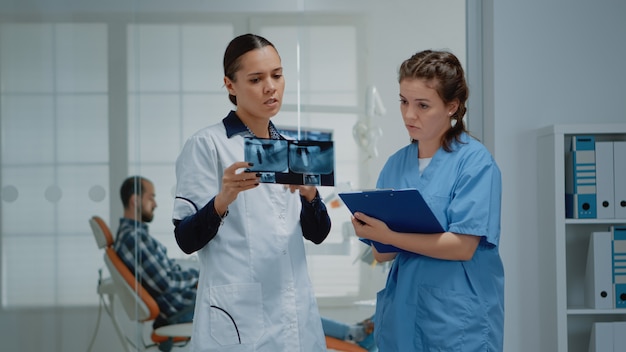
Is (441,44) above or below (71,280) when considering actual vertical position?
above

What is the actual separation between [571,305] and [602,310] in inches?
6.2

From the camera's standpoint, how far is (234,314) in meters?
1.65

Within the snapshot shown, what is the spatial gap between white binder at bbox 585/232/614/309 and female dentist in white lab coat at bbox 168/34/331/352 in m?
1.43

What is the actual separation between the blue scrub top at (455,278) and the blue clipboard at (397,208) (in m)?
0.08

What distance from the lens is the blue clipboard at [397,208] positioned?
1692 mm

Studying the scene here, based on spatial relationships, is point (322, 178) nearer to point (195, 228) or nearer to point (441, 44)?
point (195, 228)

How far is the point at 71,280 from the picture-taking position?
124 inches

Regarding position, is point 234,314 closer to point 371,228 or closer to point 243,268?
point 243,268

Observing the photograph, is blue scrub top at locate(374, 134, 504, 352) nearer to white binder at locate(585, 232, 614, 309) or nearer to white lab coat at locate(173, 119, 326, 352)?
white lab coat at locate(173, 119, 326, 352)

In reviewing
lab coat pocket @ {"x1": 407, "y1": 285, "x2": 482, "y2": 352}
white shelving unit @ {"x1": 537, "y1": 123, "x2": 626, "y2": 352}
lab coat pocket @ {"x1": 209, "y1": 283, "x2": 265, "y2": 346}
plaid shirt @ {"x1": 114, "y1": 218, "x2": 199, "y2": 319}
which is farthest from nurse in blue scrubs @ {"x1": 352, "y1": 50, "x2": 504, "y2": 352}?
plaid shirt @ {"x1": 114, "y1": 218, "x2": 199, "y2": 319}

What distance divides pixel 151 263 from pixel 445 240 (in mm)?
1626

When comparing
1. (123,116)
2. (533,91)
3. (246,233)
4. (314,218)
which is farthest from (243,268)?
(533,91)

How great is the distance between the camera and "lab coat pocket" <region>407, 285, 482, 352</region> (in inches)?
69.9

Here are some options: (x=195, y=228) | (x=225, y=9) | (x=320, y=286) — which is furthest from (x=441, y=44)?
(x=195, y=228)
